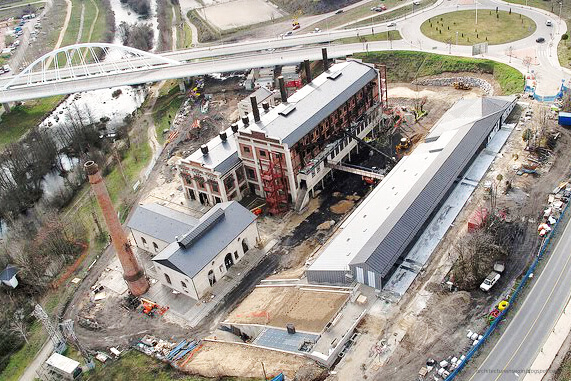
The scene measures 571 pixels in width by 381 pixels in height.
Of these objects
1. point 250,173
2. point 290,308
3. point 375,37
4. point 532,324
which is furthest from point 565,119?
point 375,37

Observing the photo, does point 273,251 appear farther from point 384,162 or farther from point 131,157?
point 131,157

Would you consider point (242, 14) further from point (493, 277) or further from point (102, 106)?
point (493, 277)

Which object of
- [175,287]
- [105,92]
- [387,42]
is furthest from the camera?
[105,92]

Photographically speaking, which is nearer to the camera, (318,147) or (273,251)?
(273,251)

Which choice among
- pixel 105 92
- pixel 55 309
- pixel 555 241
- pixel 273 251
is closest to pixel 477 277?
pixel 555 241

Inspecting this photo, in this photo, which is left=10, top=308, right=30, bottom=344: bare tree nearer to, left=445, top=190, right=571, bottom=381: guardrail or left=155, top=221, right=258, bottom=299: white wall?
left=155, top=221, right=258, bottom=299: white wall
